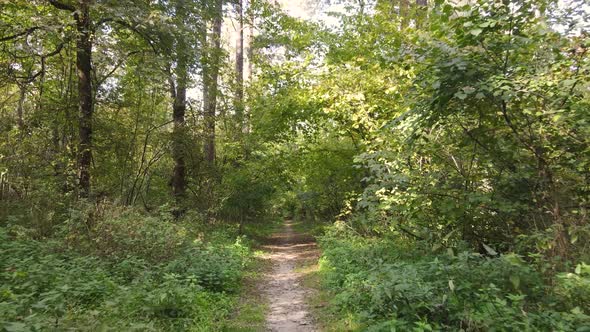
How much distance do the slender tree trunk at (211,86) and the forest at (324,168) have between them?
0.44 feet

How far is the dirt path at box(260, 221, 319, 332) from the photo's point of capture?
6617 millimetres

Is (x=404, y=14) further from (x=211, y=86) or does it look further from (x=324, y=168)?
(x=211, y=86)

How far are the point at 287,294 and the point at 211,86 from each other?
26.4 feet

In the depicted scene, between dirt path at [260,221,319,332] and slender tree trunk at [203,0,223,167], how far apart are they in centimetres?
473

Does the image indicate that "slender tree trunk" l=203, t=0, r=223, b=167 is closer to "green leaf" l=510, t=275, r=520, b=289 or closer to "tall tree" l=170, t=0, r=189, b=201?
"tall tree" l=170, t=0, r=189, b=201

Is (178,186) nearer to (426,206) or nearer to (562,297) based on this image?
(426,206)

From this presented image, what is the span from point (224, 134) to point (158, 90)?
3705mm

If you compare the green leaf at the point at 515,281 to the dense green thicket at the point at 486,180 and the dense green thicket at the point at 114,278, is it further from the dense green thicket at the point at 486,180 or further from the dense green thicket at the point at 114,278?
the dense green thicket at the point at 114,278

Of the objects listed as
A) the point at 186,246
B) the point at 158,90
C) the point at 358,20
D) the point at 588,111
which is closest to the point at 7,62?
the point at 158,90

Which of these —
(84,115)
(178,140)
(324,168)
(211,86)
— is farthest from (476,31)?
(178,140)

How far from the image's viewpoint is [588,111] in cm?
502

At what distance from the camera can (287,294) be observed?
8695 mm

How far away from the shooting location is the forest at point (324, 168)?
16.3 ft

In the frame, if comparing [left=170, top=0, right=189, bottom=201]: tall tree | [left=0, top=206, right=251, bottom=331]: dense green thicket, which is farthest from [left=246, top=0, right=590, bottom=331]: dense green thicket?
[left=170, top=0, right=189, bottom=201]: tall tree
